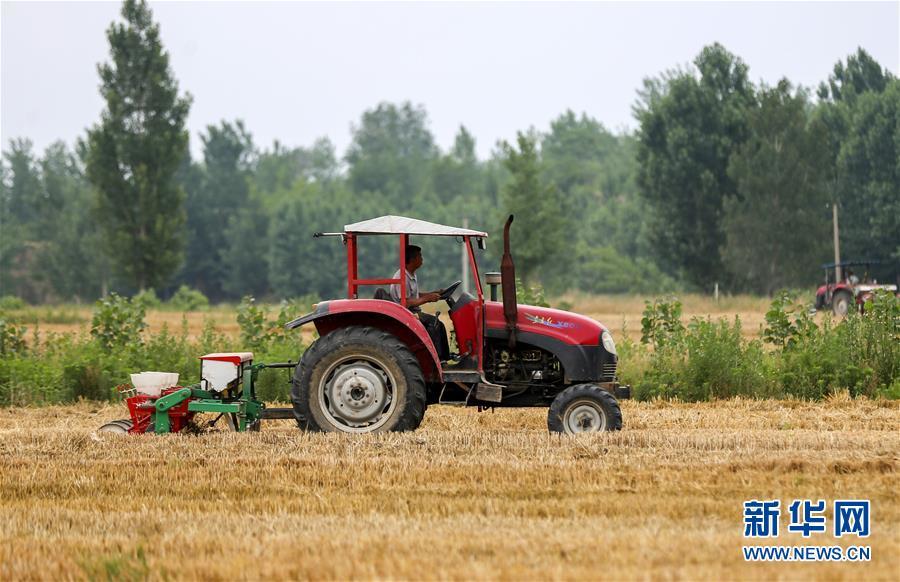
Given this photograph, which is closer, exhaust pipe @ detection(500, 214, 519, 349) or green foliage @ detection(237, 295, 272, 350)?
exhaust pipe @ detection(500, 214, 519, 349)

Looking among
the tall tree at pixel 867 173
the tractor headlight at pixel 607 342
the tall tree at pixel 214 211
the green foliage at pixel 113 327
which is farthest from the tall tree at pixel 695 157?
the tractor headlight at pixel 607 342

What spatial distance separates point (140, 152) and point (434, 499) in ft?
151

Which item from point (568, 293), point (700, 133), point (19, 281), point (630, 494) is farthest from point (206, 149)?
point (630, 494)

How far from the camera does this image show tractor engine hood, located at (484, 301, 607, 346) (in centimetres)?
1155

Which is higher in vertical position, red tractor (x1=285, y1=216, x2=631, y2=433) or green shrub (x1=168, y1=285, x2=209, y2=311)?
green shrub (x1=168, y1=285, x2=209, y2=311)

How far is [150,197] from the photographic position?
170ft

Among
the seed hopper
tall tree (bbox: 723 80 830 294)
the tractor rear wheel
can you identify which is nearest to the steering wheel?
the seed hopper

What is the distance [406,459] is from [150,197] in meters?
43.8

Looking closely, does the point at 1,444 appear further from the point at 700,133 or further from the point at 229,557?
the point at 700,133

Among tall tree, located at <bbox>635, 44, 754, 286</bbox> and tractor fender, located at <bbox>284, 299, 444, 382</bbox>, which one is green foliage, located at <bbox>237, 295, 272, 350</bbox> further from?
tall tree, located at <bbox>635, 44, 754, 286</bbox>

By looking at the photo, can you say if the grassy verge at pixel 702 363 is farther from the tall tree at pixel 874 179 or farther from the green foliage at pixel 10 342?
the tall tree at pixel 874 179

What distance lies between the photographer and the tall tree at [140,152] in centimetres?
5172

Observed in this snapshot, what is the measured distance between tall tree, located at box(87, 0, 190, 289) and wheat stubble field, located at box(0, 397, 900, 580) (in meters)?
39.9

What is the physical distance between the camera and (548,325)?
456 inches
